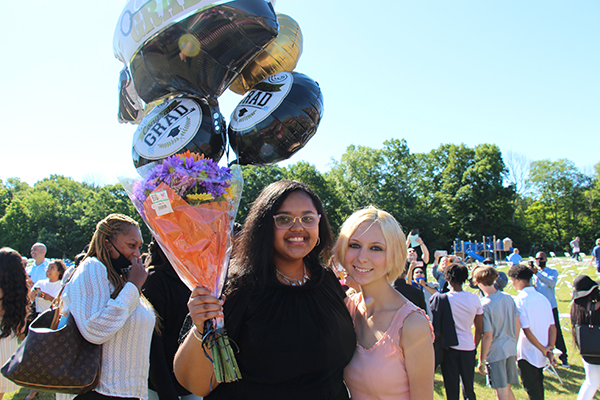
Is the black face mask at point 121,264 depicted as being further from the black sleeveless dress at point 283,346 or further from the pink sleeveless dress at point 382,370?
the pink sleeveless dress at point 382,370

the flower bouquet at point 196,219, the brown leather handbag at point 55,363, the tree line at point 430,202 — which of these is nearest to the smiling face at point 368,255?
the flower bouquet at point 196,219

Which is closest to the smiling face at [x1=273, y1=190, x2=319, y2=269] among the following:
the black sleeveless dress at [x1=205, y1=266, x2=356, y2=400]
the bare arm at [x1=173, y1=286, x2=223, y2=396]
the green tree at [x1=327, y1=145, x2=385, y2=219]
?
the black sleeveless dress at [x1=205, y1=266, x2=356, y2=400]

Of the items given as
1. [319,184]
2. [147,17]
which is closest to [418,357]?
[147,17]

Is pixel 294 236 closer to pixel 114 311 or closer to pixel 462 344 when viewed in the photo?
pixel 114 311

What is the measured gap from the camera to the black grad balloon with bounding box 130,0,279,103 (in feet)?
7.02

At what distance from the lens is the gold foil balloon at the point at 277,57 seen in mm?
2844

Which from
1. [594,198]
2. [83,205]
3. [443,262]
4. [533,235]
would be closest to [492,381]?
[443,262]

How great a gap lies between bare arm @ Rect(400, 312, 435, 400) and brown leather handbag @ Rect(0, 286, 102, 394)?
1751mm

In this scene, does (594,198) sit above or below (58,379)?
above

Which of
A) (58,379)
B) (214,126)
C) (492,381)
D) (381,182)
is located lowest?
(492,381)

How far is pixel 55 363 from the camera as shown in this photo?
190 centimetres

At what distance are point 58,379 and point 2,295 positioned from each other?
2022mm

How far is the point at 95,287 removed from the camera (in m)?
2.13

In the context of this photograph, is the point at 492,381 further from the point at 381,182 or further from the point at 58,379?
the point at 381,182
